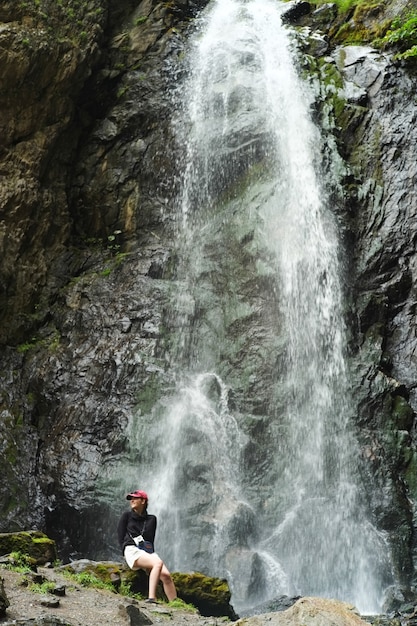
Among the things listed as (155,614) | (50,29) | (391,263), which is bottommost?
(155,614)

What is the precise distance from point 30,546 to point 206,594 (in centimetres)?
222

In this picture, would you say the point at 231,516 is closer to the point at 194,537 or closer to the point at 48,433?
the point at 194,537

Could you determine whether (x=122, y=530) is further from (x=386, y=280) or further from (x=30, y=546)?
(x=386, y=280)

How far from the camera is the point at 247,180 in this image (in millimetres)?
15094

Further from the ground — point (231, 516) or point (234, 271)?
point (234, 271)

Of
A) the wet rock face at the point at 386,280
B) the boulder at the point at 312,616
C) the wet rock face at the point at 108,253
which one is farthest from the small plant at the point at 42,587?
the wet rock face at the point at 386,280

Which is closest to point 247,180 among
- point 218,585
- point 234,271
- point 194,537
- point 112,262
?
point 234,271

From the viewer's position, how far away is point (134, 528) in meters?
7.36

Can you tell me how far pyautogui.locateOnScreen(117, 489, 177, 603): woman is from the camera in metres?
6.98

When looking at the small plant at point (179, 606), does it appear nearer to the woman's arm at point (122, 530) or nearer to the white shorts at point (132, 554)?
the white shorts at point (132, 554)

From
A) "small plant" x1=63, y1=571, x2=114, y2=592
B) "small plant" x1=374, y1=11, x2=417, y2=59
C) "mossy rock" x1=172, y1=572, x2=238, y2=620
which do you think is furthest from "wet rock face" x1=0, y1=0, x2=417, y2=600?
"small plant" x1=63, y1=571, x2=114, y2=592

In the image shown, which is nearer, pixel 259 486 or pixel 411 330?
pixel 259 486

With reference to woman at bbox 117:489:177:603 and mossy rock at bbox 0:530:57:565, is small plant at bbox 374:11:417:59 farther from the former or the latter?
mossy rock at bbox 0:530:57:565

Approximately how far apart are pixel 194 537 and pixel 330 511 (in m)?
2.31
